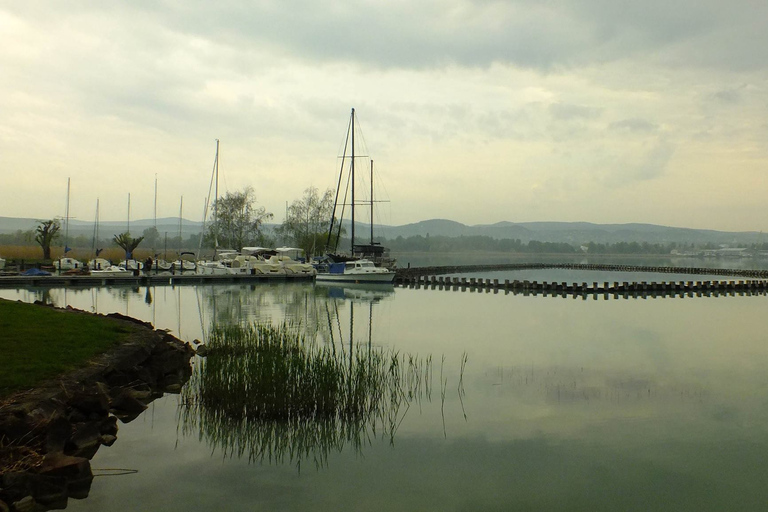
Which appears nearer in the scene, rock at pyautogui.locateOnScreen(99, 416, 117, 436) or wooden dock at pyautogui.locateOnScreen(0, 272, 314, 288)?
rock at pyautogui.locateOnScreen(99, 416, 117, 436)

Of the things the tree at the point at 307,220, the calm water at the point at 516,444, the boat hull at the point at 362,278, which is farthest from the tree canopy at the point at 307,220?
the calm water at the point at 516,444

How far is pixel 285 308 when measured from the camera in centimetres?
3030

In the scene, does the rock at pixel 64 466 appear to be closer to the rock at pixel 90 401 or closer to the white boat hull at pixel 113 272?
the rock at pixel 90 401

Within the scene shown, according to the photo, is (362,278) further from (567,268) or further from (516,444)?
(567,268)

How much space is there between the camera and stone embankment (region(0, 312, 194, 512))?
757 cm

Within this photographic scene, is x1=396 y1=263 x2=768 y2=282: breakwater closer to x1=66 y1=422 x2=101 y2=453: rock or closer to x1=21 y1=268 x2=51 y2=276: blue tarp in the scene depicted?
x1=21 y1=268 x2=51 y2=276: blue tarp

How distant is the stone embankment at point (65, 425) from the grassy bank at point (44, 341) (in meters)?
0.33

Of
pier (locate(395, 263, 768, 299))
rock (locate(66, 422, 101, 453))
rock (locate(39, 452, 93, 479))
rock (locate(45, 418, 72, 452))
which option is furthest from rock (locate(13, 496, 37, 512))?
pier (locate(395, 263, 768, 299))

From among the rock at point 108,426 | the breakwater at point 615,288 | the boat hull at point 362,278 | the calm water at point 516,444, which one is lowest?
the calm water at point 516,444

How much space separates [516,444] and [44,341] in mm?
9544

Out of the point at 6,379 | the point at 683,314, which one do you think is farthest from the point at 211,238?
the point at 6,379

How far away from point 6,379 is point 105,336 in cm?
476

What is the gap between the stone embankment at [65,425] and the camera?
7.57 m

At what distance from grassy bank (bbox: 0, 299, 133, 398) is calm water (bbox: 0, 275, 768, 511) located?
1710 millimetres
